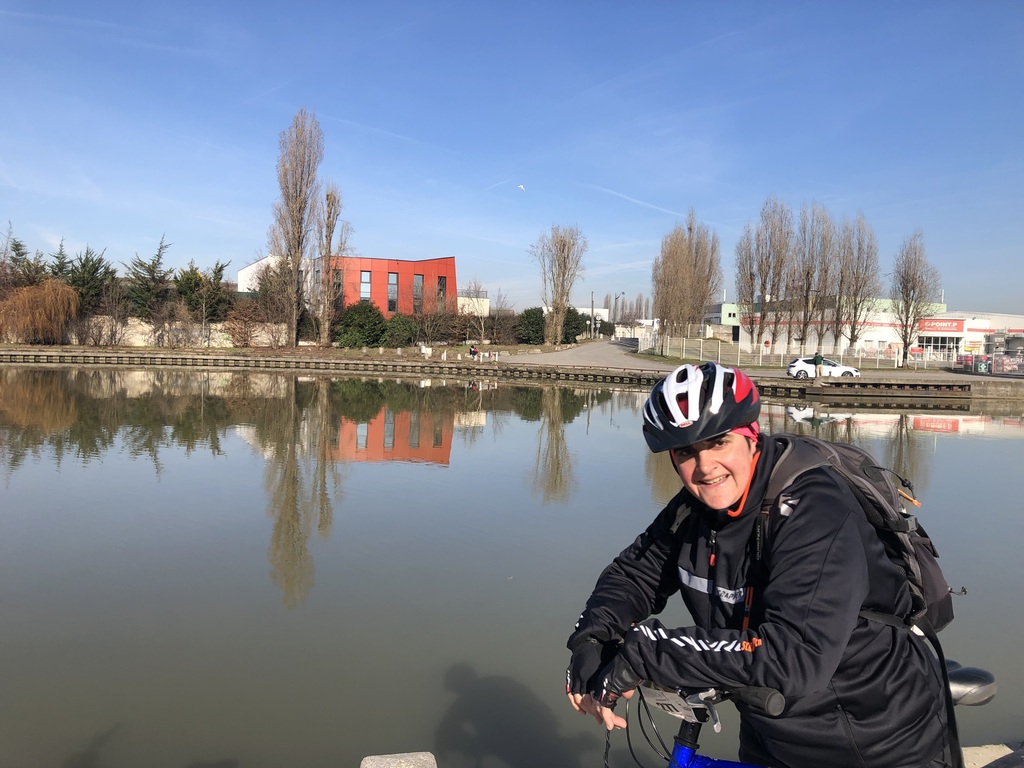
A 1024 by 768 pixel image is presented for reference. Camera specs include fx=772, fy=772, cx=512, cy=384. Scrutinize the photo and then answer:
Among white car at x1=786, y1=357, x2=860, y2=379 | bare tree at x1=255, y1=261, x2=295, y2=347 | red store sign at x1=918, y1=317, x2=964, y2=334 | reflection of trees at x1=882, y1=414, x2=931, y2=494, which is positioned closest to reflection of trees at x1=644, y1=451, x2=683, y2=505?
reflection of trees at x1=882, y1=414, x2=931, y2=494

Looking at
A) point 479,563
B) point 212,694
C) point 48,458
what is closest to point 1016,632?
point 479,563

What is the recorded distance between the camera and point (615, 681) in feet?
5.68

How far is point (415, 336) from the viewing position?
1848 inches

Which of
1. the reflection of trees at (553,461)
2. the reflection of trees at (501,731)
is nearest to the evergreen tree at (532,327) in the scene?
the reflection of trees at (553,461)

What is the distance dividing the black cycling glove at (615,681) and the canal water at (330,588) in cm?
206

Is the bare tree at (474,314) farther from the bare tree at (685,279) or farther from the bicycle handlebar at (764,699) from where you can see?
the bicycle handlebar at (764,699)

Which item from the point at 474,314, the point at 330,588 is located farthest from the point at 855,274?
the point at 330,588

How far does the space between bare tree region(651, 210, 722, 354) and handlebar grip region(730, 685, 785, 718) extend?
46088 millimetres

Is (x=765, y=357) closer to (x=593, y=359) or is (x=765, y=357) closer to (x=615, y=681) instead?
(x=593, y=359)

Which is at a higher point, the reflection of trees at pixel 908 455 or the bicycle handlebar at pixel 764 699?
the bicycle handlebar at pixel 764 699

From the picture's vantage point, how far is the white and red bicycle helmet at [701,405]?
1.80 m

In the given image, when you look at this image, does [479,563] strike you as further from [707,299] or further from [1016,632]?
[707,299]

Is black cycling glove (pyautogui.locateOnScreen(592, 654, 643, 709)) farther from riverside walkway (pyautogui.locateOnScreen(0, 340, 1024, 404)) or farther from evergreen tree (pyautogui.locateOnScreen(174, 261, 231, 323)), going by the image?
evergreen tree (pyautogui.locateOnScreen(174, 261, 231, 323))

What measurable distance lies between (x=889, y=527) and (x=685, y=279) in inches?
1831
